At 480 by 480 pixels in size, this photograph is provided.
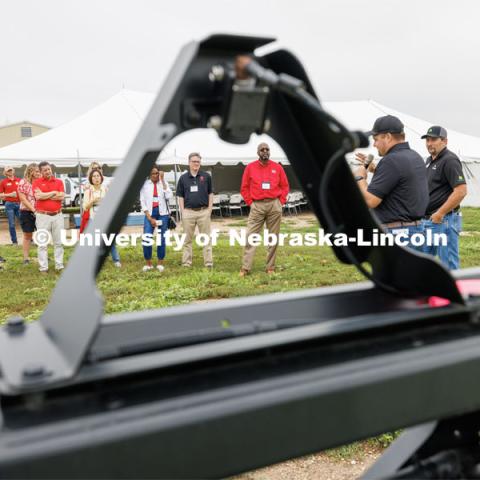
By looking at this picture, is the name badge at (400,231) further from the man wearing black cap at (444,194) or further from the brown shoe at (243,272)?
the brown shoe at (243,272)

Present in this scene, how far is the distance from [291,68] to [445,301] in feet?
2.31

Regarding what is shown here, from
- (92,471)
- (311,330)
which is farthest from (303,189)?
(92,471)

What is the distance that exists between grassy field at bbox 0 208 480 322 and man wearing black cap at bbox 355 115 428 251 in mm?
1355

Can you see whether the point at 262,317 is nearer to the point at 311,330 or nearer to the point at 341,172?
the point at 311,330

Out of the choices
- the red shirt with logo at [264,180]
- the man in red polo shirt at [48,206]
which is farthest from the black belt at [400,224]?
the man in red polo shirt at [48,206]

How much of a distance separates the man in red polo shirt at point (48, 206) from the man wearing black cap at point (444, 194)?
590 centimetres

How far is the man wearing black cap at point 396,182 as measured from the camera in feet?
15.8

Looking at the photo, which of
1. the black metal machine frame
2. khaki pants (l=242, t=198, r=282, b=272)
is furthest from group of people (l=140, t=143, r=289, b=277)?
the black metal machine frame

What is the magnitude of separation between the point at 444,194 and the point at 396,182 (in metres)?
1.36

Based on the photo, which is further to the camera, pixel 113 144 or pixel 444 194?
pixel 113 144

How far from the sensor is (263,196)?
865 cm

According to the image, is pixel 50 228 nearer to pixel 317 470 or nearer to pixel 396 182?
pixel 396 182

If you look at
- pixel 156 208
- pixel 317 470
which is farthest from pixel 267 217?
pixel 317 470

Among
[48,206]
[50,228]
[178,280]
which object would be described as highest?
[48,206]
